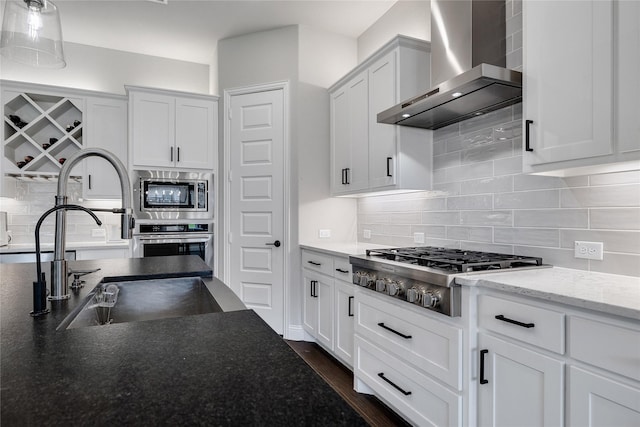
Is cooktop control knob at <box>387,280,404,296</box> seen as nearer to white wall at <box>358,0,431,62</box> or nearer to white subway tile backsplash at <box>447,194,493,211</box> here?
white subway tile backsplash at <box>447,194,493,211</box>

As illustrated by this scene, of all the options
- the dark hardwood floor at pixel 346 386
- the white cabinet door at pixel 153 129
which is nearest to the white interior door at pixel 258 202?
the dark hardwood floor at pixel 346 386

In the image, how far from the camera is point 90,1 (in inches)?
127

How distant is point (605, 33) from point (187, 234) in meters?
3.52

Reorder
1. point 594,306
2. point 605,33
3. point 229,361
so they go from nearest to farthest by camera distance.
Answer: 1. point 229,361
2. point 594,306
3. point 605,33

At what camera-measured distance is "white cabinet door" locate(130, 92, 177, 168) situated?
144 inches

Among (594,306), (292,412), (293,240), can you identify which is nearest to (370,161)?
(293,240)

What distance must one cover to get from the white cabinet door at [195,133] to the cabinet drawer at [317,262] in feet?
4.83

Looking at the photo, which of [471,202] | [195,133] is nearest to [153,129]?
[195,133]

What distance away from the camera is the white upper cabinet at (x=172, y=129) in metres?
3.66

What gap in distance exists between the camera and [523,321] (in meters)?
1.38

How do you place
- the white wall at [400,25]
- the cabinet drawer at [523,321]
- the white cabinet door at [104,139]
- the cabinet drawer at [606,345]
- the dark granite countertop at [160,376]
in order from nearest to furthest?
the dark granite countertop at [160,376] → the cabinet drawer at [606,345] → the cabinet drawer at [523,321] → the white wall at [400,25] → the white cabinet door at [104,139]

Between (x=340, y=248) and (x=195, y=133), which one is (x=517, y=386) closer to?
(x=340, y=248)

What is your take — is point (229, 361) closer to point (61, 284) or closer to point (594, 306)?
point (61, 284)

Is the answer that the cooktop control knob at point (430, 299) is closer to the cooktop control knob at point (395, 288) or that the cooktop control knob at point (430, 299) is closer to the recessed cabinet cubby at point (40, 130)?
the cooktop control knob at point (395, 288)
